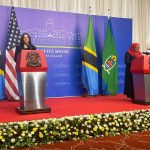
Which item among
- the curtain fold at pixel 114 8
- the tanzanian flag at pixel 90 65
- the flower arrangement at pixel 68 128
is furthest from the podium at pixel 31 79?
the curtain fold at pixel 114 8

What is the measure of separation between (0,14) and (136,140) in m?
4.05

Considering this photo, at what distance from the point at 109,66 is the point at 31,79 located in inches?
121

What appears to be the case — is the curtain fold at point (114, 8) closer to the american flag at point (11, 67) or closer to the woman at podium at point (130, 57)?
the american flag at point (11, 67)

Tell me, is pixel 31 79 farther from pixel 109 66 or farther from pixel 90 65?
pixel 109 66

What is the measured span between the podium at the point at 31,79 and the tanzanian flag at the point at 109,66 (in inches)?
110

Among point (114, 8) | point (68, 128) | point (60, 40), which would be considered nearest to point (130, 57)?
point (60, 40)

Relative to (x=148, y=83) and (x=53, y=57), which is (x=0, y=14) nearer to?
(x=53, y=57)

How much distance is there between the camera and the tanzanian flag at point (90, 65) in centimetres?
645

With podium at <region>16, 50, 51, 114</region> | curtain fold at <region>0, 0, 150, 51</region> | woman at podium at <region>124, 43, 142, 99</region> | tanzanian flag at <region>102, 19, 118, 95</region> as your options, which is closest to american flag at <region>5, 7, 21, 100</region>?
curtain fold at <region>0, 0, 150, 51</region>

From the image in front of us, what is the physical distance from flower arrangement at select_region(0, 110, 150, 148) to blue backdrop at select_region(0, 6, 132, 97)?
2.90 m

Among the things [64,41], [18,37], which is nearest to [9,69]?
[18,37]

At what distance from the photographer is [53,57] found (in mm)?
6336

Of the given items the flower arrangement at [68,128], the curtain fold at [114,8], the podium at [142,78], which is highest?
the curtain fold at [114,8]

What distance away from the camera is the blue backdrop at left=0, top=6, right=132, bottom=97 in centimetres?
611
